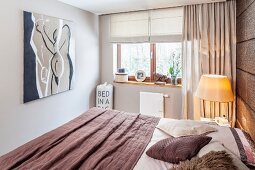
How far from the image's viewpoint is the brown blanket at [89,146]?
4.64 ft

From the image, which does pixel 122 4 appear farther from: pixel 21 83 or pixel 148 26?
pixel 21 83

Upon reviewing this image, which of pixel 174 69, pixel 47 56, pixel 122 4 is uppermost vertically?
pixel 122 4

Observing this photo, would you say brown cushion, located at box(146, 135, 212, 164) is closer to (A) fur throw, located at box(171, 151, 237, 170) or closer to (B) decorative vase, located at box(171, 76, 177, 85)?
(A) fur throw, located at box(171, 151, 237, 170)

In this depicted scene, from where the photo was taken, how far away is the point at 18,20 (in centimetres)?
240

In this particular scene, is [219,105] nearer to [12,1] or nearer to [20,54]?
[20,54]

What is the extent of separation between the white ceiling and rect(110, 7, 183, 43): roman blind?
0.57 ft

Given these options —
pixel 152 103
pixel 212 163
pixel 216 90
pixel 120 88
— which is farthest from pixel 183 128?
pixel 120 88

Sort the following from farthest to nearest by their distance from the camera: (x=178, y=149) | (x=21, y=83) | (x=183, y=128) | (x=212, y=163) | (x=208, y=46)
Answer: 1. (x=208, y=46)
2. (x=21, y=83)
3. (x=183, y=128)
4. (x=178, y=149)
5. (x=212, y=163)

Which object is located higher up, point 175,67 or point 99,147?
point 175,67

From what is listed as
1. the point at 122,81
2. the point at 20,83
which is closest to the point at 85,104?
the point at 122,81

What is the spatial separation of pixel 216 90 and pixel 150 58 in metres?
1.54

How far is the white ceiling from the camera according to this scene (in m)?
3.02

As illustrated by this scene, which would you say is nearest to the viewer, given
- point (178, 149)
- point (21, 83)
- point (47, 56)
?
point (178, 149)

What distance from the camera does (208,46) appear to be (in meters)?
3.12
